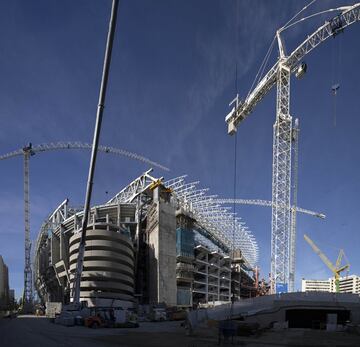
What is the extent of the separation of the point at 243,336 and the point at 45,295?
152m

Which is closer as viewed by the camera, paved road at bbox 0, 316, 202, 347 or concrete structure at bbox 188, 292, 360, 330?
paved road at bbox 0, 316, 202, 347

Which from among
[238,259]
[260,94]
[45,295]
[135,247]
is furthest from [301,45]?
[45,295]

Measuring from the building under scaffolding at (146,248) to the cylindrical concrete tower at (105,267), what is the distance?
259 mm

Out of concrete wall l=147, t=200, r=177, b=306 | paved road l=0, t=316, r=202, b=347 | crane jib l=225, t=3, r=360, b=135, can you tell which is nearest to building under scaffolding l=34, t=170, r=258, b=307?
concrete wall l=147, t=200, r=177, b=306

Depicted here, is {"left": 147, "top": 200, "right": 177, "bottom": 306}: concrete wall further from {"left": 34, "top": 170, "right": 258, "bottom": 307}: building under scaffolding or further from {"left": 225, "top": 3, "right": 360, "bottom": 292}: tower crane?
{"left": 225, "top": 3, "right": 360, "bottom": 292}: tower crane

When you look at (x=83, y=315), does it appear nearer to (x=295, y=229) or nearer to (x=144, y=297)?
(x=295, y=229)

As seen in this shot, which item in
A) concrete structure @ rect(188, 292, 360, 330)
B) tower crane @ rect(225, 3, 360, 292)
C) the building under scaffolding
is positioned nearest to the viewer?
concrete structure @ rect(188, 292, 360, 330)

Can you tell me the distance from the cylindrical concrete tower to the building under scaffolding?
0.26m

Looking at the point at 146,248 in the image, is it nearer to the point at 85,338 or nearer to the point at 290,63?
the point at 290,63

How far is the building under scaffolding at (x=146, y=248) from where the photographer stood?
391ft

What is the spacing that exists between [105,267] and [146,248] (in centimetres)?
2558

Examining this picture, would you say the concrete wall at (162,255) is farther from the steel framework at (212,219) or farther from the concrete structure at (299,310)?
the concrete structure at (299,310)

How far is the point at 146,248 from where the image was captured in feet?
463

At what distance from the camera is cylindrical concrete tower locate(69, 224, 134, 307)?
378 ft
